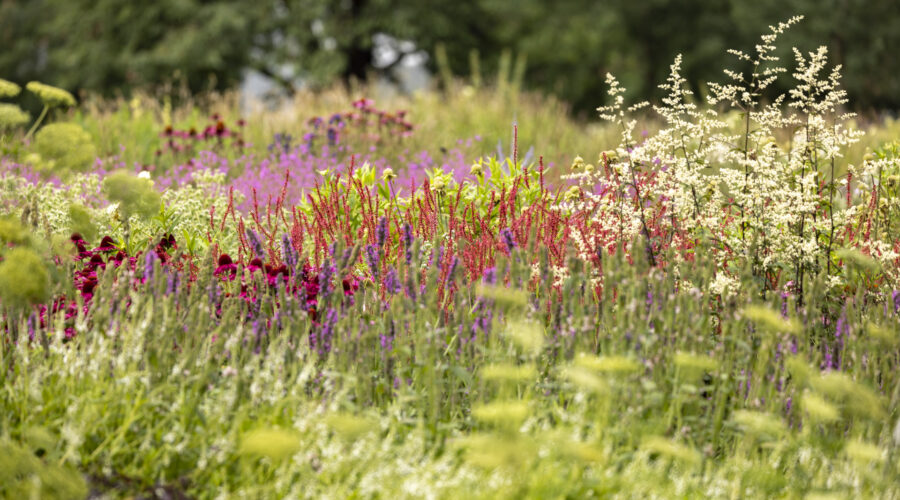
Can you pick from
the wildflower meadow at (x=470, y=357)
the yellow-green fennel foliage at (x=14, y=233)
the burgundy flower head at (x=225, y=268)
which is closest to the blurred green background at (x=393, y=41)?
the wildflower meadow at (x=470, y=357)

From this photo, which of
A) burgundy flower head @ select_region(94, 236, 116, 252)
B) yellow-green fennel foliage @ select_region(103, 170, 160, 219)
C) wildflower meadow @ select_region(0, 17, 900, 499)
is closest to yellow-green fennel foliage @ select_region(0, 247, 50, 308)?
wildflower meadow @ select_region(0, 17, 900, 499)

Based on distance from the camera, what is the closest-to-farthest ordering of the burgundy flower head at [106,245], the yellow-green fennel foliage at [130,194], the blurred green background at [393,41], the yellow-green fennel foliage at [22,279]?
the yellow-green fennel foliage at [22,279] < the yellow-green fennel foliage at [130,194] < the burgundy flower head at [106,245] < the blurred green background at [393,41]

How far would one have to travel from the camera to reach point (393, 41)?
1962cm

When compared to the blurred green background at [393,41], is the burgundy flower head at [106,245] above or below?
below

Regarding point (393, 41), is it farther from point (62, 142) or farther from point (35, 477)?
point (35, 477)

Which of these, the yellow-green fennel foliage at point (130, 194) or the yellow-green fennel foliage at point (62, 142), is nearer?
the yellow-green fennel foliage at point (130, 194)

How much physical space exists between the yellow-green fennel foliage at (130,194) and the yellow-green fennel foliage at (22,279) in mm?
497

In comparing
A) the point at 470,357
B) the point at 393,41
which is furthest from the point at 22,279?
the point at 393,41

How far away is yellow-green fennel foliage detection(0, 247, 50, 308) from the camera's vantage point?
117 inches

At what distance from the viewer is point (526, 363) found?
137 inches

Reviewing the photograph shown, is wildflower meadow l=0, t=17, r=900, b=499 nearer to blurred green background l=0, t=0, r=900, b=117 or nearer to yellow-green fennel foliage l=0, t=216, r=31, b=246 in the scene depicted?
yellow-green fennel foliage l=0, t=216, r=31, b=246

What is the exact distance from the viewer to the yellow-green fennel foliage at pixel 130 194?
3518mm

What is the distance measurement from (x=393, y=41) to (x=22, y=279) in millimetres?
17399

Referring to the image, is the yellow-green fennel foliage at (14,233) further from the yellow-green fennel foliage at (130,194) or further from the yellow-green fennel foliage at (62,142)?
the yellow-green fennel foliage at (62,142)
